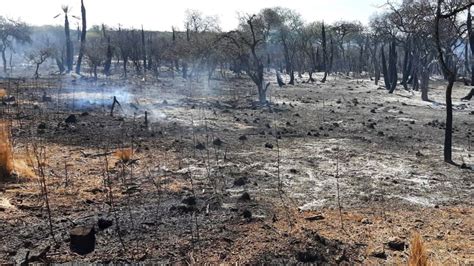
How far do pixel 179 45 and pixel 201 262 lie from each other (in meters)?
40.2

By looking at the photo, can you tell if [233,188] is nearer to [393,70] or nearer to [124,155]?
[124,155]

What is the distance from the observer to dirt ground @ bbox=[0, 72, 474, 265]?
241 inches

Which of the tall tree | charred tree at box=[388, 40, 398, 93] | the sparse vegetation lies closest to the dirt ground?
the sparse vegetation

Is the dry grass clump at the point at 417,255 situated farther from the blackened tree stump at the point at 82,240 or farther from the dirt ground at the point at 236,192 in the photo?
the blackened tree stump at the point at 82,240

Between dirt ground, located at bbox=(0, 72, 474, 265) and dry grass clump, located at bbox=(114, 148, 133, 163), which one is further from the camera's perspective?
dry grass clump, located at bbox=(114, 148, 133, 163)

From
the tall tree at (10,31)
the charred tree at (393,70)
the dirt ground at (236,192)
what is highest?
the tall tree at (10,31)

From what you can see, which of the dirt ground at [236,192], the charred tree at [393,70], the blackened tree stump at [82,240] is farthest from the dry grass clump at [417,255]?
the charred tree at [393,70]

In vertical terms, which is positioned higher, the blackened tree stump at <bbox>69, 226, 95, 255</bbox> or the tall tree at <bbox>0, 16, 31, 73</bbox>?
the tall tree at <bbox>0, 16, 31, 73</bbox>

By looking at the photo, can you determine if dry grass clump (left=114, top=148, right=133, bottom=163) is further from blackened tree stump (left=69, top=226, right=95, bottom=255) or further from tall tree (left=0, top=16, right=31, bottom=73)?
tall tree (left=0, top=16, right=31, bottom=73)

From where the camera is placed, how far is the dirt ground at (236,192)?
6113 mm

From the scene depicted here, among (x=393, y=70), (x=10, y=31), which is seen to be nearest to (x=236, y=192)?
(x=393, y=70)

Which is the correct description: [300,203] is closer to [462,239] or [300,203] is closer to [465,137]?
[462,239]

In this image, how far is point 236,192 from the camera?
341 inches

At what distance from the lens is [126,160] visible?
1068cm
